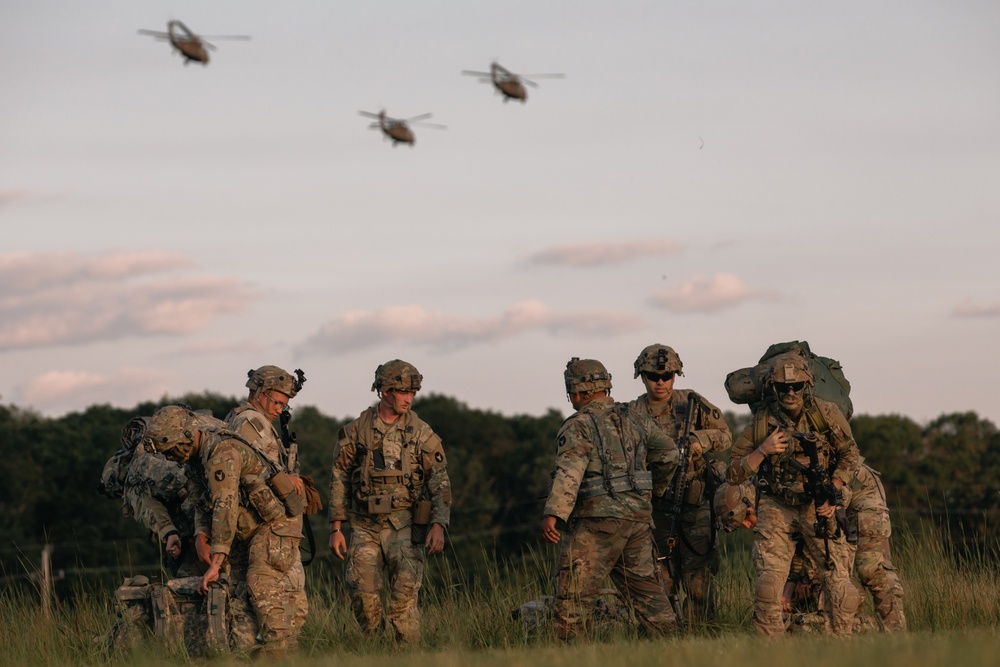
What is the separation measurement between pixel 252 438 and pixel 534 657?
3.91 metres

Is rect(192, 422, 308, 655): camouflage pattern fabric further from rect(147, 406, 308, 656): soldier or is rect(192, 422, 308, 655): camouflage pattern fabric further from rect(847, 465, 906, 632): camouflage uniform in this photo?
rect(847, 465, 906, 632): camouflage uniform

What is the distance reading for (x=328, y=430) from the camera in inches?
2527

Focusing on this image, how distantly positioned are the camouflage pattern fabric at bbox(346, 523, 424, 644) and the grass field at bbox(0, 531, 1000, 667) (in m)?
0.23

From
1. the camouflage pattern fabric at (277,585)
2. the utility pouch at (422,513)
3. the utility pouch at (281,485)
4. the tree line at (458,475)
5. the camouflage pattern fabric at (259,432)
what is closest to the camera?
the camouflage pattern fabric at (277,585)

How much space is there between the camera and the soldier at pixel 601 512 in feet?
35.8

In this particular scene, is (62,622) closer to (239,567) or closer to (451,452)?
(239,567)

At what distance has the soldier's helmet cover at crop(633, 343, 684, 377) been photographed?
12312 millimetres

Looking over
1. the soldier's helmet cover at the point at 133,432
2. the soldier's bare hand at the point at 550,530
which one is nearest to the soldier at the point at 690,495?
the soldier's bare hand at the point at 550,530

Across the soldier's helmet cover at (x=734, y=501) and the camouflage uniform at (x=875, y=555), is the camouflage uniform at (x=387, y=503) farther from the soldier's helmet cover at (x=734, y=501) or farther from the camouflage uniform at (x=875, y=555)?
the camouflage uniform at (x=875, y=555)

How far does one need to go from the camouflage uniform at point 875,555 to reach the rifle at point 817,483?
2.60 feet

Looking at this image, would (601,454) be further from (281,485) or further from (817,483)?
(281,485)

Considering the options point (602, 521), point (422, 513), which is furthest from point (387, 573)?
point (602, 521)

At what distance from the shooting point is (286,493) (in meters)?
10.7

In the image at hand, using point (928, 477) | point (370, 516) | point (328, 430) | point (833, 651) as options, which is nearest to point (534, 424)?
point (328, 430)
